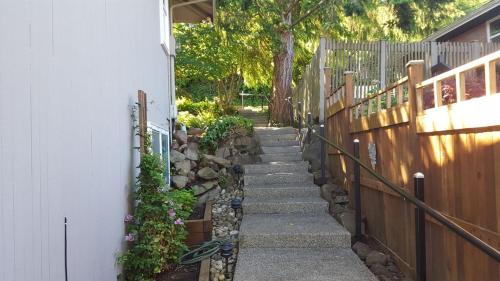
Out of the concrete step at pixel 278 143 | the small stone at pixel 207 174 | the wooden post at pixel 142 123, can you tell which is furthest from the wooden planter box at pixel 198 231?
the concrete step at pixel 278 143

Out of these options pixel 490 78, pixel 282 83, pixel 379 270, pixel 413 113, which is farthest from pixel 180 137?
pixel 490 78

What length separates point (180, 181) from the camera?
20.6ft

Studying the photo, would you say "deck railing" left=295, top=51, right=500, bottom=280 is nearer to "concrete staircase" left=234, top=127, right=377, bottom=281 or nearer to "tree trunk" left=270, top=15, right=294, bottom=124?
"concrete staircase" left=234, top=127, right=377, bottom=281

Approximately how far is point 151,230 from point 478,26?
1191 cm

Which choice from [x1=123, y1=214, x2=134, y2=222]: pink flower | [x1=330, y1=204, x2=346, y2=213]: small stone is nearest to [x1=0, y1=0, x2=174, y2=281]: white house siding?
[x1=123, y1=214, x2=134, y2=222]: pink flower

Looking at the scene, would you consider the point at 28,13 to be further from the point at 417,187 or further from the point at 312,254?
the point at 312,254

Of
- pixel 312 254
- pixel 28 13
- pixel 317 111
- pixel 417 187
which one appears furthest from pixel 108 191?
pixel 317 111

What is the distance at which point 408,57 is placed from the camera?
8312 mm

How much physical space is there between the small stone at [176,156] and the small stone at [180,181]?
14.0 inches

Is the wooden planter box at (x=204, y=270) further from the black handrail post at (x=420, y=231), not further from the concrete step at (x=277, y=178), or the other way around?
the concrete step at (x=277, y=178)

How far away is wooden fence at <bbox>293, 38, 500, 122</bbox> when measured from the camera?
768 cm

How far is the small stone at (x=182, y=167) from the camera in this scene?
6.50 metres

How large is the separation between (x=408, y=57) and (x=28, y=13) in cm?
793

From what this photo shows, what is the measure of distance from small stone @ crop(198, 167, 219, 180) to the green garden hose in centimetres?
195
